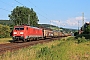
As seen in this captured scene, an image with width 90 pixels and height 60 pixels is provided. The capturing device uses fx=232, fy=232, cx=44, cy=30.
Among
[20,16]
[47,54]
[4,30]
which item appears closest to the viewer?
[47,54]

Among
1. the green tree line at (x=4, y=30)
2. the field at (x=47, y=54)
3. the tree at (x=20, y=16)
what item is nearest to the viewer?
the field at (x=47, y=54)

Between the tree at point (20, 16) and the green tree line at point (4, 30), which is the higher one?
the tree at point (20, 16)

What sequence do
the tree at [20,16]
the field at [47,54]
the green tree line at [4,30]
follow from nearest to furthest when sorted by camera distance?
the field at [47,54], the green tree line at [4,30], the tree at [20,16]

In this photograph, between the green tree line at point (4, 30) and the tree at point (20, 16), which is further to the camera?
the tree at point (20, 16)

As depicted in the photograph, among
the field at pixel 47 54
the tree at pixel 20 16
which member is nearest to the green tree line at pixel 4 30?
the field at pixel 47 54

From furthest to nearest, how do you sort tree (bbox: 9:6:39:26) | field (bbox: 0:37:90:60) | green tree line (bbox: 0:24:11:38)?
1. tree (bbox: 9:6:39:26)
2. green tree line (bbox: 0:24:11:38)
3. field (bbox: 0:37:90:60)

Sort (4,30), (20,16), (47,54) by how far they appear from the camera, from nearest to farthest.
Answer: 1. (47,54)
2. (4,30)
3. (20,16)

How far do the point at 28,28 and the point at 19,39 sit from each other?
3.23 m

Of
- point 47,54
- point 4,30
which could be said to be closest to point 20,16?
point 4,30

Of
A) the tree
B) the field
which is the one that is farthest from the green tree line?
the tree

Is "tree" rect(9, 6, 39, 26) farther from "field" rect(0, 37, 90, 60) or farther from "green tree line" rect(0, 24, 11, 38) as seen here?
"field" rect(0, 37, 90, 60)

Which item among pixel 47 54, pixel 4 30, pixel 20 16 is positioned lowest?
pixel 47 54

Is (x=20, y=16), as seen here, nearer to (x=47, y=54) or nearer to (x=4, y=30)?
(x=4, y=30)

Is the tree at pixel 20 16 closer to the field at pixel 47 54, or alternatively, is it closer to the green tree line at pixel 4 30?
the green tree line at pixel 4 30
